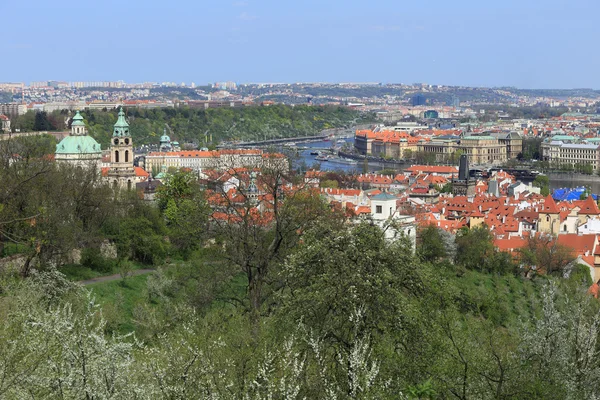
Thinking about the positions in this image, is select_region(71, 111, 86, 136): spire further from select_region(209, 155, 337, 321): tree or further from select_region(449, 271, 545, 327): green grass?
select_region(209, 155, 337, 321): tree

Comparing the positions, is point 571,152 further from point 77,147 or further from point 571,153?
point 77,147

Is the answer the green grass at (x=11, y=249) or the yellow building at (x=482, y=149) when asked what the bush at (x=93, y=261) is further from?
the yellow building at (x=482, y=149)

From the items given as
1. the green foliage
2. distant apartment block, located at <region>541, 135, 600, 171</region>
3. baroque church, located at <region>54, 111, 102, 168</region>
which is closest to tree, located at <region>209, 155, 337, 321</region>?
baroque church, located at <region>54, 111, 102, 168</region>

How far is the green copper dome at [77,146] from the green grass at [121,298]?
2134 cm

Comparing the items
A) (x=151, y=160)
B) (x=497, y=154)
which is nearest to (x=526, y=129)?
(x=497, y=154)

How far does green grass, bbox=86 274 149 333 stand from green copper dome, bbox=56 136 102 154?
21.3m

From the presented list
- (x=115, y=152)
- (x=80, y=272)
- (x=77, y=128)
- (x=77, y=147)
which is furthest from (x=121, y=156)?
(x=80, y=272)

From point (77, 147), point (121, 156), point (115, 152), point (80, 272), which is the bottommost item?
point (80, 272)

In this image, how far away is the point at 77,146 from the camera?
39875 mm

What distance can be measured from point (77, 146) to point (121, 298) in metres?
24.2

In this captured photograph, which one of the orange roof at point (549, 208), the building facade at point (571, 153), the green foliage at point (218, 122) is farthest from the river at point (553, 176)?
the orange roof at point (549, 208)

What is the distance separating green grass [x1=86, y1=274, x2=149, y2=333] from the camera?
14.6m

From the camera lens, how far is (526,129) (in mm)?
94750

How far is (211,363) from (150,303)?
935cm
